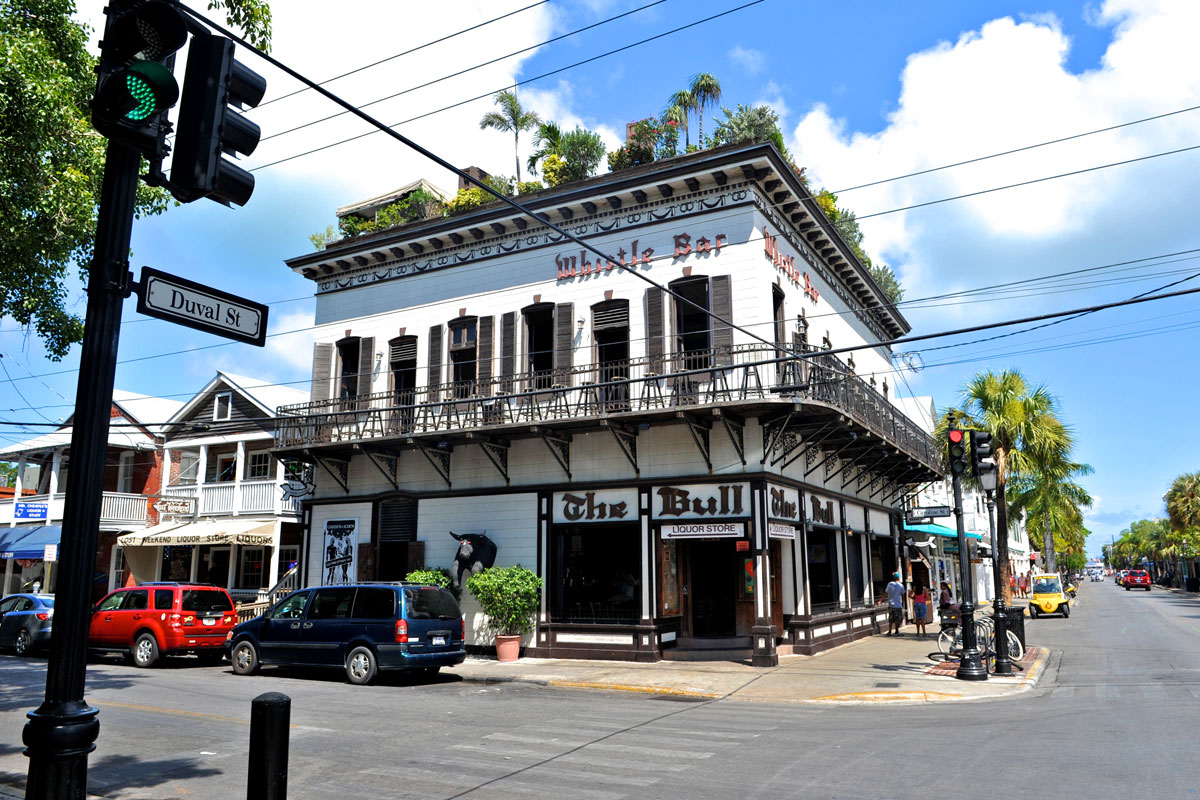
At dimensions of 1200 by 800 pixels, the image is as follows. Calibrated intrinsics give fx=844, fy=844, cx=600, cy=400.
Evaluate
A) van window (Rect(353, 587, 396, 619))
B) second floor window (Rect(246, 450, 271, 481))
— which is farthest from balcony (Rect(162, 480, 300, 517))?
van window (Rect(353, 587, 396, 619))

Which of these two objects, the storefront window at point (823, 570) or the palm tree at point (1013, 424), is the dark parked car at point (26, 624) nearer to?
the storefront window at point (823, 570)

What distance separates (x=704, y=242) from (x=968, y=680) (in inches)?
424

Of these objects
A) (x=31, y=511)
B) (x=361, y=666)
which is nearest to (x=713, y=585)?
(x=361, y=666)

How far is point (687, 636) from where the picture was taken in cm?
1988

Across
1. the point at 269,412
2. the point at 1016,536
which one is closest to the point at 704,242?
the point at 269,412

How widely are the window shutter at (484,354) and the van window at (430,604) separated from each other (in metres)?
6.53

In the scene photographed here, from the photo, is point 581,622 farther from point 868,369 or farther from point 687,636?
point 868,369

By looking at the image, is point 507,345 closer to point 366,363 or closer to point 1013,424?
point 366,363

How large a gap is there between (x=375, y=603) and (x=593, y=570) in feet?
19.8

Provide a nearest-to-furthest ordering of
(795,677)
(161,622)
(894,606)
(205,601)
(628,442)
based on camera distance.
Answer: (795,677) < (161,622) < (205,601) < (628,442) < (894,606)

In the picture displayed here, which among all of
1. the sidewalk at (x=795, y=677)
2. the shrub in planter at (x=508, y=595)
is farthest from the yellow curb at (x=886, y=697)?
the shrub in planter at (x=508, y=595)

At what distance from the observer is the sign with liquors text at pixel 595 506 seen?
19.6m

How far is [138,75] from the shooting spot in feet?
14.1

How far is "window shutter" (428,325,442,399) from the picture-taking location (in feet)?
75.3
